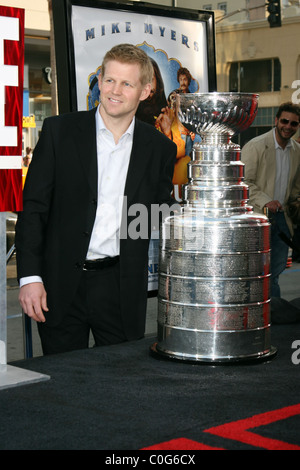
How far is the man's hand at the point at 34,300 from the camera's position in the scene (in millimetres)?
1863

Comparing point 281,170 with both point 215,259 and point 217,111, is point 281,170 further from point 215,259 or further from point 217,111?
point 215,259

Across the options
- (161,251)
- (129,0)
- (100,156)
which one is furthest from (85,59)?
(161,251)

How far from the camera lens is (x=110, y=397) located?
52.0 inches

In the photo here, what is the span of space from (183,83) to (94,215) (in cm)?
121

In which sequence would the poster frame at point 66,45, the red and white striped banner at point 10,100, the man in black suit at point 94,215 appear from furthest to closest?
the poster frame at point 66,45, the man in black suit at point 94,215, the red and white striped banner at point 10,100

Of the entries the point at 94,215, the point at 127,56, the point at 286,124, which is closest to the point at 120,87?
the point at 127,56

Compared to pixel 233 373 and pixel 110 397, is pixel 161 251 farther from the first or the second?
pixel 110 397

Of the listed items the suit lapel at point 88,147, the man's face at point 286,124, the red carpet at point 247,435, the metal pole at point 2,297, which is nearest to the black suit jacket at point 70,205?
the suit lapel at point 88,147

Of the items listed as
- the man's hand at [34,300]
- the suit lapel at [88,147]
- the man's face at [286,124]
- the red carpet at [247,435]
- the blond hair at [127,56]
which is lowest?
the red carpet at [247,435]

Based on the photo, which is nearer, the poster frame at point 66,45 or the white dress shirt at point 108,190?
the white dress shirt at point 108,190

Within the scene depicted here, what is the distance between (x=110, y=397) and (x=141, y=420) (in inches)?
5.7

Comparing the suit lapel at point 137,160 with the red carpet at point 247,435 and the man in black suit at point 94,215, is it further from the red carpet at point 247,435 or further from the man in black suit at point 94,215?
the red carpet at point 247,435
